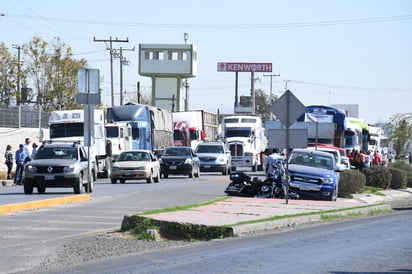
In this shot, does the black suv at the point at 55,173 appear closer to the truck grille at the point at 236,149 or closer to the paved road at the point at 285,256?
the paved road at the point at 285,256

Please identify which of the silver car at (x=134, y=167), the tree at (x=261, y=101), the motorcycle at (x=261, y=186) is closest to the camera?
the motorcycle at (x=261, y=186)

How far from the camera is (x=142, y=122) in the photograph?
5459 centimetres

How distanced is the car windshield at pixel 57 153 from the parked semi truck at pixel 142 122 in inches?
820

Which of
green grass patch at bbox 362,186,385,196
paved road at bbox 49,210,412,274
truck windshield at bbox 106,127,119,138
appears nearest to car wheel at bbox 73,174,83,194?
paved road at bbox 49,210,412,274

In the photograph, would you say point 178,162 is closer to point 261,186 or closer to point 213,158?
point 213,158

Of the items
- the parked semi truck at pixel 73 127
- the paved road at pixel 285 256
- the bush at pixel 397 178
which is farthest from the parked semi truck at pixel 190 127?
the paved road at pixel 285 256

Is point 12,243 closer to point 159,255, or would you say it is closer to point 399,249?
point 159,255

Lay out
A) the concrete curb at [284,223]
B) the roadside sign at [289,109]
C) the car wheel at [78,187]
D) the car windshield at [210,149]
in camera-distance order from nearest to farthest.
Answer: the concrete curb at [284,223]
the roadside sign at [289,109]
the car wheel at [78,187]
the car windshield at [210,149]

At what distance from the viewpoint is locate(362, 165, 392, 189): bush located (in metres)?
43.7

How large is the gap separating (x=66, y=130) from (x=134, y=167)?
18.8 ft

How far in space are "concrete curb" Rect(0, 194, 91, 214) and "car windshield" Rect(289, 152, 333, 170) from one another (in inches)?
294

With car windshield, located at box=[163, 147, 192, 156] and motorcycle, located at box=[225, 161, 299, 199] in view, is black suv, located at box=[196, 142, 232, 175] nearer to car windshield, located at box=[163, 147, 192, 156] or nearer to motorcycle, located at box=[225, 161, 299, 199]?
car windshield, located at box=[163, 147, 192, 156]

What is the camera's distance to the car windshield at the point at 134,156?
42281mm

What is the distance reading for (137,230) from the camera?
682 inches
